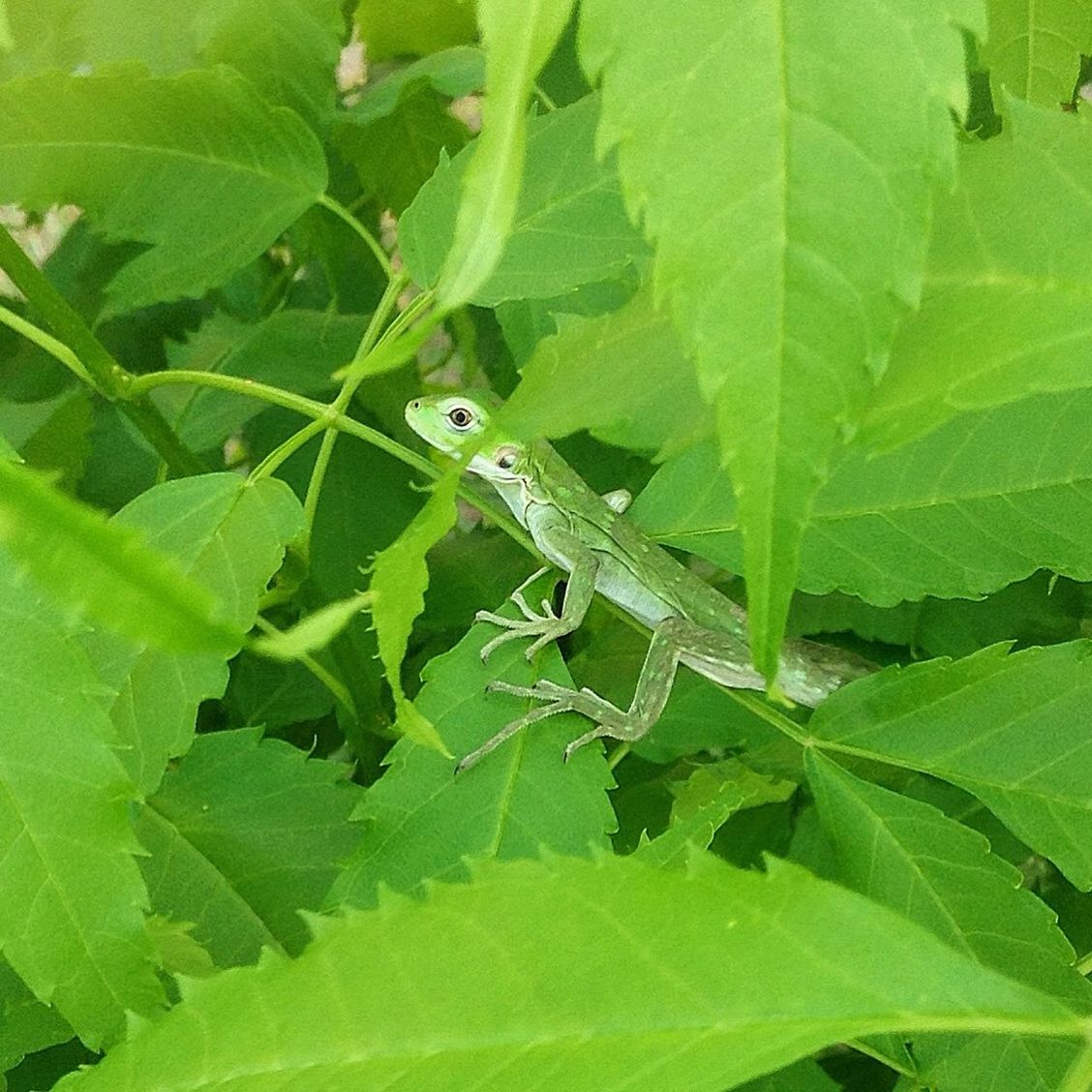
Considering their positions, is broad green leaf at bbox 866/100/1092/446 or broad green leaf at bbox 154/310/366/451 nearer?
broad green leaf at bbox 866/100/1092/446

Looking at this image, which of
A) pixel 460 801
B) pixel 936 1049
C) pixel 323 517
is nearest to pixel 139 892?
pixel 460 801

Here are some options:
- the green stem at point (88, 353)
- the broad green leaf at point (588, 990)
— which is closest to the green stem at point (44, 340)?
the green stem at point (88, 353)

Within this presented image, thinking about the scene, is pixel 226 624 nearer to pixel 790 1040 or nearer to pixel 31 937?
pixel 790 1040

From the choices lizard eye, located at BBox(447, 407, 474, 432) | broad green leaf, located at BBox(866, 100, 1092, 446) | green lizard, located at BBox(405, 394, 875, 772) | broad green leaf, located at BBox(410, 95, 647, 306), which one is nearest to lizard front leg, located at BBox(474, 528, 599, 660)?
green lizard, located at BBox(405, 394, 875, 772)

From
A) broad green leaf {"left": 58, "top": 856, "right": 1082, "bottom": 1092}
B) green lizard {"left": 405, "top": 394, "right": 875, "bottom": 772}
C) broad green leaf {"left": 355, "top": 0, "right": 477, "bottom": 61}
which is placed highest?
broad green leaf {"left": 355, "top": 0, "right": 477, "bottom": 61}

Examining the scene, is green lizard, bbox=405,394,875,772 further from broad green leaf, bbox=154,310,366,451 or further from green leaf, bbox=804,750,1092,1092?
green leaf, bbox=804,750,1092,1092

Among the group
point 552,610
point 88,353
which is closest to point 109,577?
point 88,353
